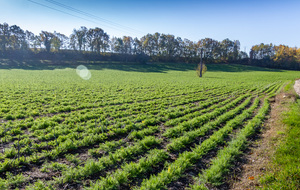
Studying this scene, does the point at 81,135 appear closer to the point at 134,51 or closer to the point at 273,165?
the point at 273,165

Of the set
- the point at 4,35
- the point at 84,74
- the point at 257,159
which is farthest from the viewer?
the point at 4,35

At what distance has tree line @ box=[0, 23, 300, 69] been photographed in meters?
81.8

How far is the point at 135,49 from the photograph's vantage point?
102 m

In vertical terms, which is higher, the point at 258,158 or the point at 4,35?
the point at 4,35

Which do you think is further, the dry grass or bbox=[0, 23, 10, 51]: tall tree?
bbox=[0, 23, 10, 51]: tall tree

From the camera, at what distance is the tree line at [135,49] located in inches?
3219

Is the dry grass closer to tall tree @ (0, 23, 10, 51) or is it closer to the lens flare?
the lens flare

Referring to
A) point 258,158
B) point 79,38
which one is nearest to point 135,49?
point 79,38

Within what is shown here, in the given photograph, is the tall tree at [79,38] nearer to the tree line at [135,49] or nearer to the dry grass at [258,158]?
the tree line at [135,49]

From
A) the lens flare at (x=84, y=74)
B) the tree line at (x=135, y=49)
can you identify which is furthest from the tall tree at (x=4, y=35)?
the lens flare at (x=84, y=74)

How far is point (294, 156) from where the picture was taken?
519 centimetres

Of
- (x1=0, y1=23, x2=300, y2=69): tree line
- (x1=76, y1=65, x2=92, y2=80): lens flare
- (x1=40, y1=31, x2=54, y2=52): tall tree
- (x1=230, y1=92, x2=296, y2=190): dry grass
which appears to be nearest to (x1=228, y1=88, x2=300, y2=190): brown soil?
(x1=230, y1=92, x2=296, y2=190): dry grass

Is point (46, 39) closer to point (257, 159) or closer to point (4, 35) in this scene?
point (4, 35)

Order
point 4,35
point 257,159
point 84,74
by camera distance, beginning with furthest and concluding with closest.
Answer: point 4,35
point 84,74
point 257,159
